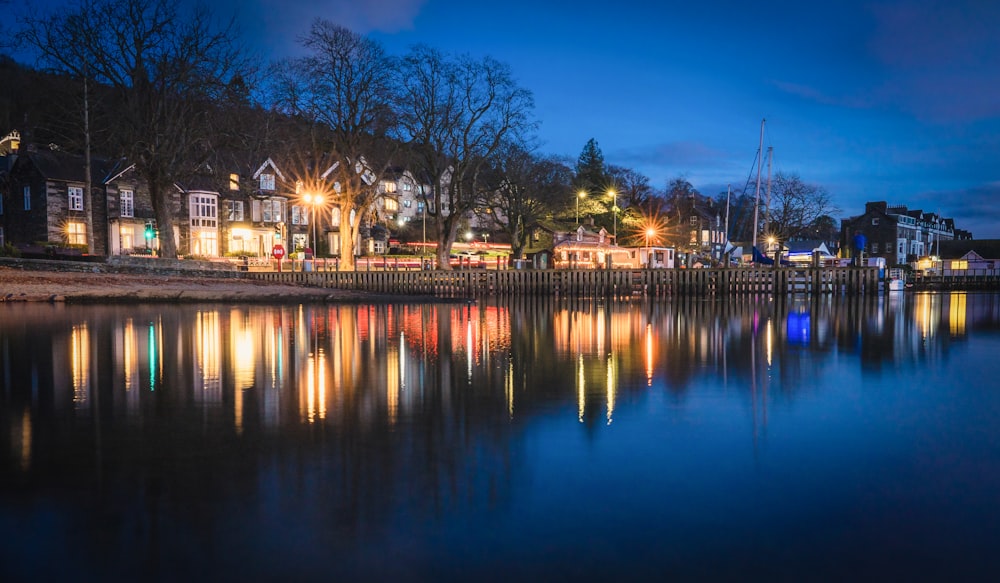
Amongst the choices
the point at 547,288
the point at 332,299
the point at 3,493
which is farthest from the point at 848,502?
the point at 547,288

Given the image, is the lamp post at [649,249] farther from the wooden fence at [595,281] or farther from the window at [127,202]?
the window at [127,202]

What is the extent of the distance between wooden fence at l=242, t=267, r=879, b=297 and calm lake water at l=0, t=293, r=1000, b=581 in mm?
26424

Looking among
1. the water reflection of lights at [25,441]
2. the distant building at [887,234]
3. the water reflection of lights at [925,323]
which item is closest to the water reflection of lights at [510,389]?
the water reflection of lights at [25,441]

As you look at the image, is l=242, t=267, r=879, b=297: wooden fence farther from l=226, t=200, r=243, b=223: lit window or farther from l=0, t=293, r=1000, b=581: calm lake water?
l=0, t=293, r=1000, b=581: calm lake water

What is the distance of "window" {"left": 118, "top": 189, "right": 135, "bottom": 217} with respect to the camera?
5722cm

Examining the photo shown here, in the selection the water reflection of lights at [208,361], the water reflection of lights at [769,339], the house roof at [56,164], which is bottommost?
the water reflection of lights at [769,339]

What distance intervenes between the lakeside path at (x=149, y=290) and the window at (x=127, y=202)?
2350 centimetres

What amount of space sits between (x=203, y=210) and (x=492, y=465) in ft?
202

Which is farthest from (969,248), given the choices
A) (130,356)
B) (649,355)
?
(130,356)

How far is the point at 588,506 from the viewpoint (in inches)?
247

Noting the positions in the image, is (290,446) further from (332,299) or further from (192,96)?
(192,96)

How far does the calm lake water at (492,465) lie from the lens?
5.27 meters

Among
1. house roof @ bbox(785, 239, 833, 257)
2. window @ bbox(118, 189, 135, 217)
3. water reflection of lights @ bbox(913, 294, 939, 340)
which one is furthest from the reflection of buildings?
house roof @ bbox(785, 239, 833, 257)

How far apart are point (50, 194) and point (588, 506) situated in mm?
60453
